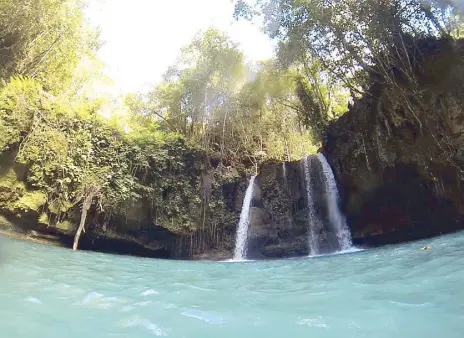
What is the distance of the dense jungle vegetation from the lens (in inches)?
419

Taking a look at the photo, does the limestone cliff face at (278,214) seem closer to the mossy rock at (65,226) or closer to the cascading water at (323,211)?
the cascading water at (323,211)

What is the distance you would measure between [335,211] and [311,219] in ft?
3.11

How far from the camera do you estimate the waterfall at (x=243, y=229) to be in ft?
41.8

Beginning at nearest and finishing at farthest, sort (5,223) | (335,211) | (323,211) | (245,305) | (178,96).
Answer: (245,305), (5,223), (335,211), (323,211), (178,96)

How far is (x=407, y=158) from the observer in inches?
460

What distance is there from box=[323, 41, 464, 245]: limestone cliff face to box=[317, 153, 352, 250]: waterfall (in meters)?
0.27

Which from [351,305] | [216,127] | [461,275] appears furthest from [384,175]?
[351,305]

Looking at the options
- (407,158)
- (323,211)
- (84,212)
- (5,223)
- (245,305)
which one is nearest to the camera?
(245,305)

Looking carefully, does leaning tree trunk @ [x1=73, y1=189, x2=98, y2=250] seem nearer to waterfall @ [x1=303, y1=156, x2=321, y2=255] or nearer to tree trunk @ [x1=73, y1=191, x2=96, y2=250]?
tree trunk @ [x1=73, y1=191, x2=96, y2=250]

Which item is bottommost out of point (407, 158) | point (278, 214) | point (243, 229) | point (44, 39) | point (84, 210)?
point (243, 229)

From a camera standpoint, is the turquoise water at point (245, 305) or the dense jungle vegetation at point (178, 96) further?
the dense jungle vegetation at point (178, 96)

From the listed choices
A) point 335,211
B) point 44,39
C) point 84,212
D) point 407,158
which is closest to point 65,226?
point 84,212

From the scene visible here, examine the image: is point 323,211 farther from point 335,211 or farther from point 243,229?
point 243,229

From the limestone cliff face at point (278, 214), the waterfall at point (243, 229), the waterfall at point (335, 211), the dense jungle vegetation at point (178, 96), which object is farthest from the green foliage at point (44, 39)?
the waterfall at point (335, 211)
